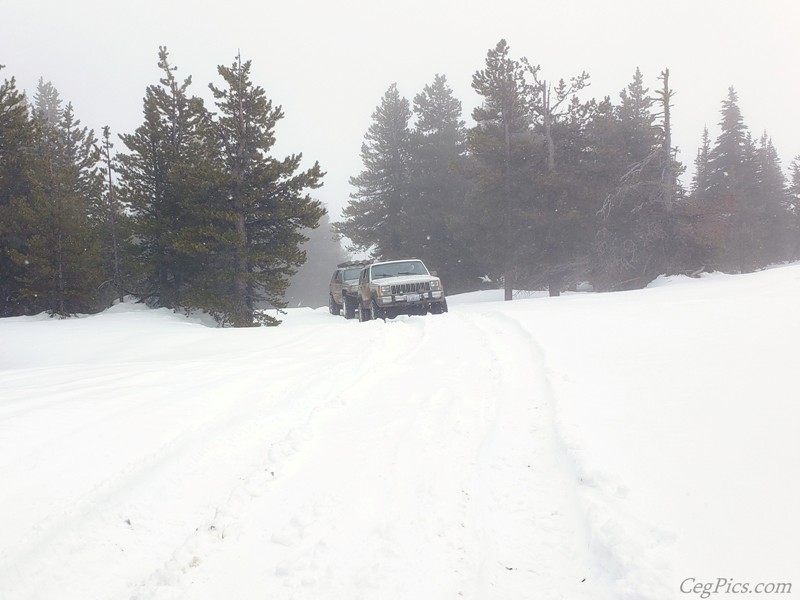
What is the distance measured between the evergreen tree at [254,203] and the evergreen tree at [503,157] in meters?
11.4

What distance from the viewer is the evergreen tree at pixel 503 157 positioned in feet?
84.0

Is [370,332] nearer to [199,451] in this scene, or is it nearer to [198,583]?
[199,451]

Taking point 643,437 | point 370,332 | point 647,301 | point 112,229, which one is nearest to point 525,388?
point 643,437

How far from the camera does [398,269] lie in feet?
51.8

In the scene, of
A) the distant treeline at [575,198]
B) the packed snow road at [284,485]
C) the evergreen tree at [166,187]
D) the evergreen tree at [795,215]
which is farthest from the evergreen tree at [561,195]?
the evergreen tree at [795,215]

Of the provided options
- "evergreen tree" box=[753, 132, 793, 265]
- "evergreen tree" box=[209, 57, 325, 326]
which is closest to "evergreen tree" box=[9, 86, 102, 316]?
"evergreen tree" box=[209, 57, 325, 326]

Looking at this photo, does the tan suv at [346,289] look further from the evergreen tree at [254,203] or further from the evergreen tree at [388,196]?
the evergreen tree at [388,196]

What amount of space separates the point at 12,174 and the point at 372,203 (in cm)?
2190

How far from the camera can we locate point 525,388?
5828 mm

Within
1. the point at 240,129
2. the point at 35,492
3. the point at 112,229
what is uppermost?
the point at 240,129

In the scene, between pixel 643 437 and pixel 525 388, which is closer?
pixel 643 437

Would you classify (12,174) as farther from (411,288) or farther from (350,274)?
(411,288)

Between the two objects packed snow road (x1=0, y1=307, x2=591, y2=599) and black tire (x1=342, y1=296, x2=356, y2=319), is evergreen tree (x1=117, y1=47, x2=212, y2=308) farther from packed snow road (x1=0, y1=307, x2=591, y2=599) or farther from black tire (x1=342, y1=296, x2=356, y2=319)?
packed snow road (x1=0, y1=307, x2=591, y2=599)

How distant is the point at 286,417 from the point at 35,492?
7.22 ft
